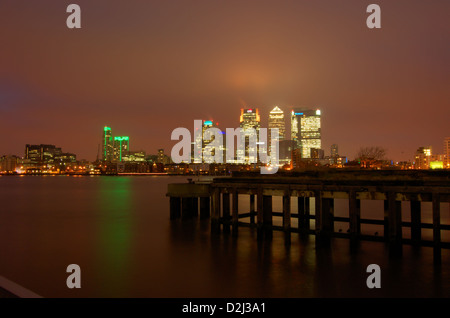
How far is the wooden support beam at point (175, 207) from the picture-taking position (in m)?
33.0

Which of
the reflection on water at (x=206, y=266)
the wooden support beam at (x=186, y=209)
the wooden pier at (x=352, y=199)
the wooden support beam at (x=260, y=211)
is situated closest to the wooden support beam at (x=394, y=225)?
Result: the wooden pier at (x=352, y=199)

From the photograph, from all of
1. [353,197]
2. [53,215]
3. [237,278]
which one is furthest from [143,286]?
[53,215]

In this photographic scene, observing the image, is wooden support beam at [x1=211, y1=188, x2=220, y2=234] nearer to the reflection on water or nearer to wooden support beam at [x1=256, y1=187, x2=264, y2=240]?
the reflection on water

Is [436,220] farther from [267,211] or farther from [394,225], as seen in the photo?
[267,211]

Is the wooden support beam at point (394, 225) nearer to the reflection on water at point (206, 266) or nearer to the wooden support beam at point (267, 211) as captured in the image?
the reflection on water at point (206, 266)

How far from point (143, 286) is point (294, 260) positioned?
25.6 ft

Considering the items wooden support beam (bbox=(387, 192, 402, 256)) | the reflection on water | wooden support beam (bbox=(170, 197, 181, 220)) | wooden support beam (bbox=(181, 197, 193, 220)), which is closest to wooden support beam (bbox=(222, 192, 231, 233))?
the reflection on water

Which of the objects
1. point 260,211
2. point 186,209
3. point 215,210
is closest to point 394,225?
point 260,211

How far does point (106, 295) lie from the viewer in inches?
603
